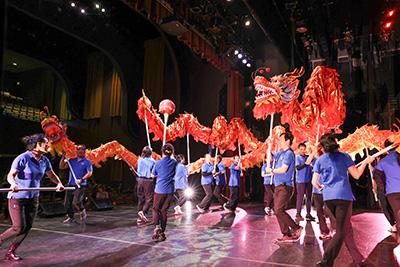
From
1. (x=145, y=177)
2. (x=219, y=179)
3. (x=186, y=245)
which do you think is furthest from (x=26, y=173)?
(x=219, y=179)

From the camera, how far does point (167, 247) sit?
4043mm

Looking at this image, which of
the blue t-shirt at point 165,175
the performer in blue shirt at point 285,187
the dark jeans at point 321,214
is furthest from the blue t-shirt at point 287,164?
the blue t-shirt at point 165,175

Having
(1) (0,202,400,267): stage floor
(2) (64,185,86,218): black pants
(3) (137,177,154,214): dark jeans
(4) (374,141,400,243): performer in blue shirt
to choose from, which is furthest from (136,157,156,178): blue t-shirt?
(4) (374,141,400,243): performer in blue shirt

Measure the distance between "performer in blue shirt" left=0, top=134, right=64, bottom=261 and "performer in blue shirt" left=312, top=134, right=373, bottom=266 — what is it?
10.4ft

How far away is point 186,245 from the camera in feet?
13.7

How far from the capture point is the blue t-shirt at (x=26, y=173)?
3.47 metres

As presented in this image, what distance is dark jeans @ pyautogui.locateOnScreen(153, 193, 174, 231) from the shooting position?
14.9ft

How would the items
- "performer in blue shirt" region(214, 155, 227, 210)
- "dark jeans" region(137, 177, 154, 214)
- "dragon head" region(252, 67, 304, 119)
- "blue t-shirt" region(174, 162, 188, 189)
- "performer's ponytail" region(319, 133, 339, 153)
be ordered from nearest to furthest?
"performer's ponytail" region(319, 133, 339, 153), "dragon head" region(252, 67, 304, 119), "dark jeans" region(137, 177, 154, 214), "blue t-shirt" region(174, 162, 188, 189), "performer in blue shirt" region(214, 155, 227, 210)

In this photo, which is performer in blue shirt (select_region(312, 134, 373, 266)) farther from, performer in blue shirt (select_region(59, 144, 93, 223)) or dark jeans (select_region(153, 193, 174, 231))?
performer in blue shirt (select_region(59, 144, 93, 223))

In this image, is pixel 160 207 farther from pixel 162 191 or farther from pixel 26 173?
pixel 26 173

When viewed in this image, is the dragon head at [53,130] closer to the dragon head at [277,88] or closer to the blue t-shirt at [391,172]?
the dragon head at [277,88]

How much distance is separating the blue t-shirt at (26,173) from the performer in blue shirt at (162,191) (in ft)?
5.49

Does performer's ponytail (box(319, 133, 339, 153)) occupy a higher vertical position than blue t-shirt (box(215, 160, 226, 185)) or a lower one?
higher

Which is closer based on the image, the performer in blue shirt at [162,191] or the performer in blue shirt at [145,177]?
the performer in blue shirt at [162,191]
